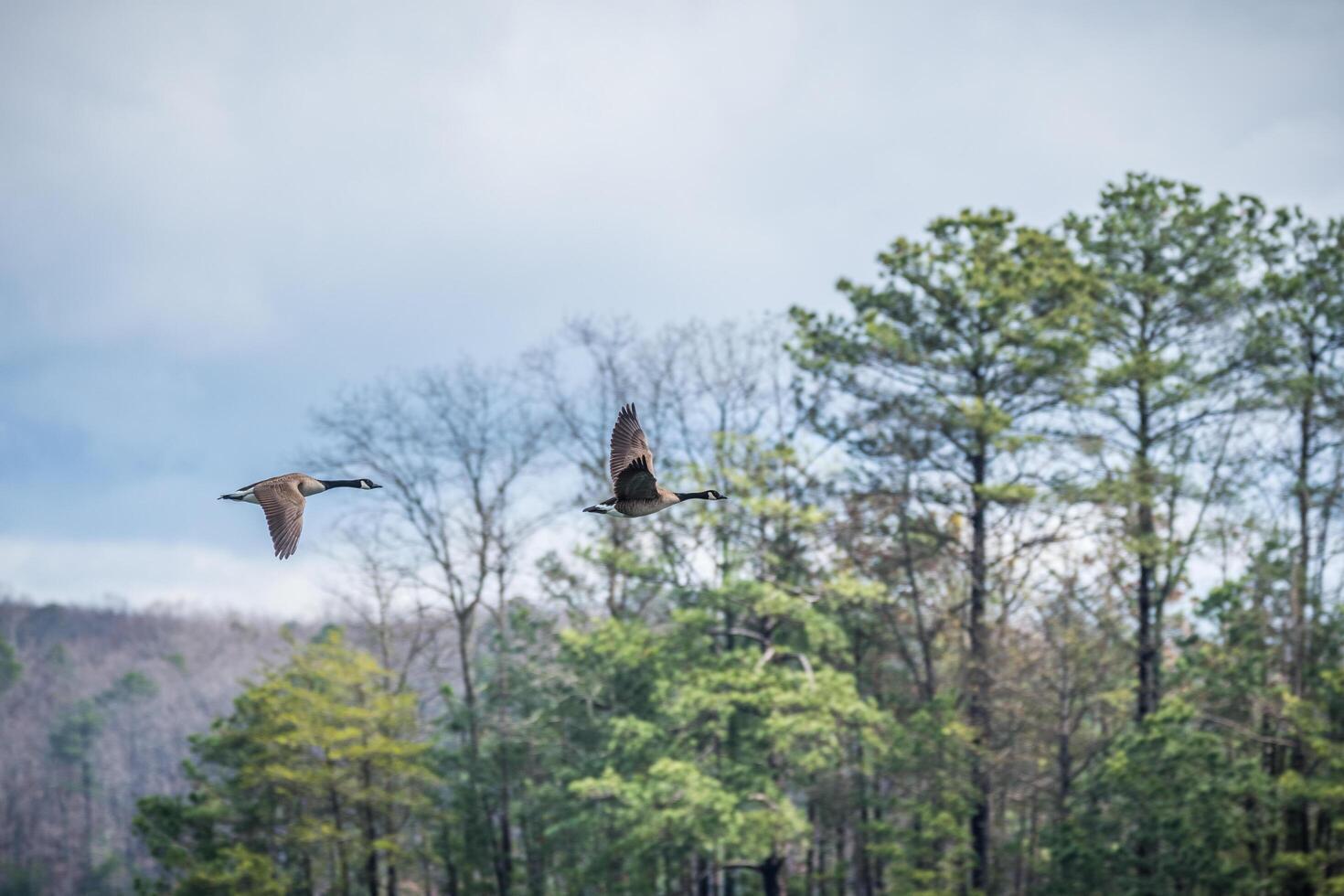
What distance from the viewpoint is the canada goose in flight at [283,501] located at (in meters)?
7.98

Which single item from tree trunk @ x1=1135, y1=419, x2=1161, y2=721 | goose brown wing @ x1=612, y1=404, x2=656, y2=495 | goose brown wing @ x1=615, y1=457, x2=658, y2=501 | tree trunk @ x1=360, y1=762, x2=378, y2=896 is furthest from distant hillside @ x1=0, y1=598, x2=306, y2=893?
goose brown wing @ x1=615, y1=457, x2=658, y2=501

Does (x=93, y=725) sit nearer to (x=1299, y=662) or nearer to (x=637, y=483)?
(x=1299, y=662)

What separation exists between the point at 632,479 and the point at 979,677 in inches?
626

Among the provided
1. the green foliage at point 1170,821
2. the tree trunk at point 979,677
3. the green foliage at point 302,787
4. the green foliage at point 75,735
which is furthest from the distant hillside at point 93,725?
the green foliage at point 1170,821

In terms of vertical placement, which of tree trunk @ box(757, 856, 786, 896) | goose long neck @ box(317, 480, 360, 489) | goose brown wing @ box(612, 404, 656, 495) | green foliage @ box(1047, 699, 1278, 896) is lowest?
tree trunk @ box(757, 856, 786, 896)

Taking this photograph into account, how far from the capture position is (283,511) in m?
8.26

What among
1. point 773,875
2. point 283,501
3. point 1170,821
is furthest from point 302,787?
point 283,501

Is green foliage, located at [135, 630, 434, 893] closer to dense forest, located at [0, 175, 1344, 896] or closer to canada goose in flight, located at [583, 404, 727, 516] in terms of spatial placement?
dense forest, located at [0, 175, 1344, 896]

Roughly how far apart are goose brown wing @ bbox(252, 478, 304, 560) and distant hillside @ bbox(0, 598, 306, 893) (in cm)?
5312

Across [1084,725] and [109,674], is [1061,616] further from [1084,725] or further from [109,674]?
[109,674]

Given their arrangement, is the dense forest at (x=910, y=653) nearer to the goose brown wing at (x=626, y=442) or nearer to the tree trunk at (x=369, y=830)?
the tree trunk at (x=369, y=830)

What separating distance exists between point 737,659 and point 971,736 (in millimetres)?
4268

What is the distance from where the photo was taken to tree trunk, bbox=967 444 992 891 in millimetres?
21938

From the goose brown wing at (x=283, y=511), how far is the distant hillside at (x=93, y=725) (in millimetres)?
53125
